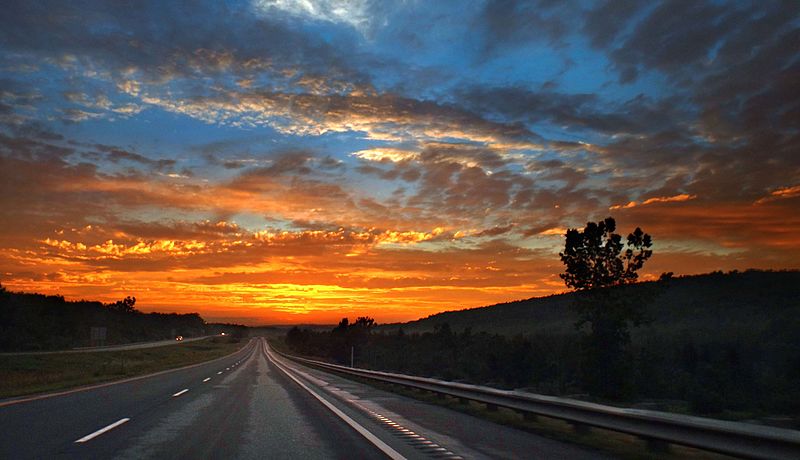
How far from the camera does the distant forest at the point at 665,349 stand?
33500 millimetres

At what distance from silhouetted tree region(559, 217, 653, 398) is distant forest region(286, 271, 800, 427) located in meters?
0.65

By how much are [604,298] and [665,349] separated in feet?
77.7

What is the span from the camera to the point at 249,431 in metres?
10.8

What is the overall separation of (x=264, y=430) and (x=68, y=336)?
422 ft

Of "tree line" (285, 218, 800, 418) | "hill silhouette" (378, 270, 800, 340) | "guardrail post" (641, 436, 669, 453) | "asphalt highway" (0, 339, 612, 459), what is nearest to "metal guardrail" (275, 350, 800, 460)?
"guardrail post" (641, 436, 669, 453)

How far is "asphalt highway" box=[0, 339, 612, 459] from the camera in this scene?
27.9 feet

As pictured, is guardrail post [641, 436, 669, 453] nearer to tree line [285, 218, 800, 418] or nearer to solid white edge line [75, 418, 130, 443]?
solid white edge line [75, 418, 130, 443]

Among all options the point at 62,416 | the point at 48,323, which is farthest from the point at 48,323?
the point at 62,416

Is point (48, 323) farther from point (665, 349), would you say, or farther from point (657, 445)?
point (657, 445)

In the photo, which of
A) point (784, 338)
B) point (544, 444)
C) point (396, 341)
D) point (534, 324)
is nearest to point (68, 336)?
point (396, 341)

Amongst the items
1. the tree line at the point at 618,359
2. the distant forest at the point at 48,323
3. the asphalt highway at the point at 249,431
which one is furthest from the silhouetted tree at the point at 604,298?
the distant forest at the point at 48,323

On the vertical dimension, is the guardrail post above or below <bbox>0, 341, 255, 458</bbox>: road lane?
above

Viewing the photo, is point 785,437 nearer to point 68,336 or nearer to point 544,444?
point 544,444

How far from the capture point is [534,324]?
→ 14112 centimetres
